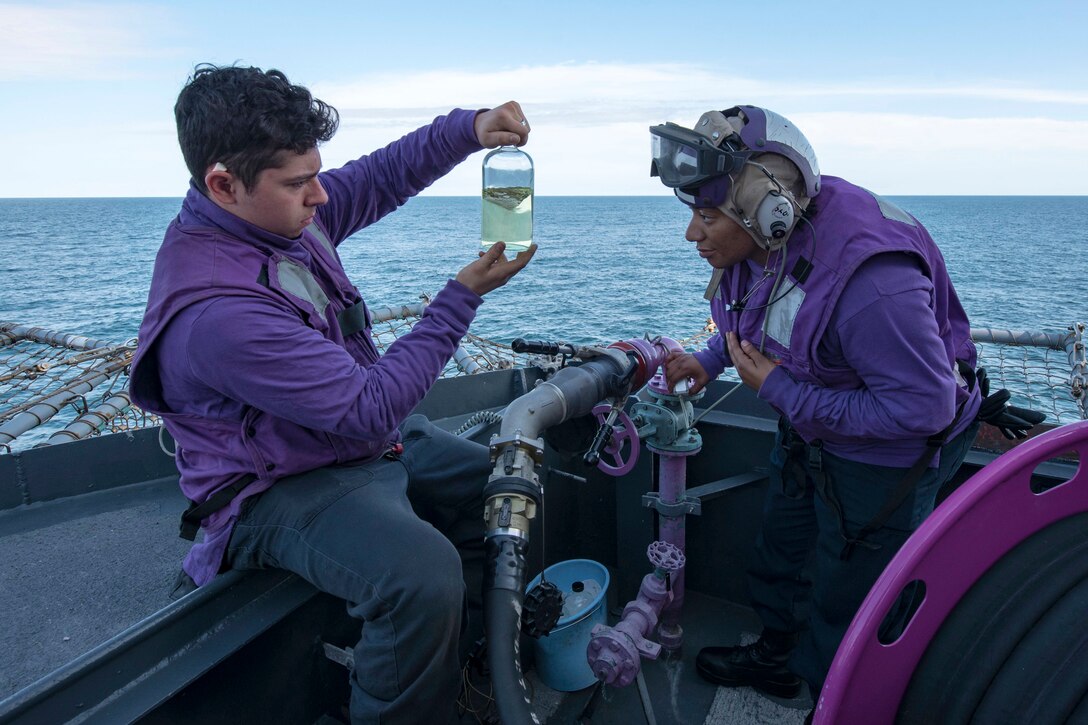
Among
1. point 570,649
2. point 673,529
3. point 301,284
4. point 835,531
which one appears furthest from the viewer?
point 673,529

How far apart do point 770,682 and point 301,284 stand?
267 centimetres

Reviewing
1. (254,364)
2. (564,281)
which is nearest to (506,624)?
(254,364)

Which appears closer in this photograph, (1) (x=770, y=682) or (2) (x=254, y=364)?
(2) (x=254, y=364)

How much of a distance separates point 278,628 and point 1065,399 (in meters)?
20.0

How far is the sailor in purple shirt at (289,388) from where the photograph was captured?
6.64 feet

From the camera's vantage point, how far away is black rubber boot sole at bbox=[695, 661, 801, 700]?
3.27 meters

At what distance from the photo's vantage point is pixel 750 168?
241cm

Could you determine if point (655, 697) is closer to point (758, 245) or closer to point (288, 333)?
point (758, 245)

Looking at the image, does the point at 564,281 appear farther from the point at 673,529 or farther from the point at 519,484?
the point at 519,484

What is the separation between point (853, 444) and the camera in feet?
8.49

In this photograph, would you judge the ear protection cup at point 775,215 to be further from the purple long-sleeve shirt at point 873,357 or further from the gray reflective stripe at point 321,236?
the gray reflective stripe at point 321,236

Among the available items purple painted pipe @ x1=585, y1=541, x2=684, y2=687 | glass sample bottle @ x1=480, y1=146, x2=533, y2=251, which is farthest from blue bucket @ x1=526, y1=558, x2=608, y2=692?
glass sample bottle @ x1=480, y1=146, x2=533, y2=251

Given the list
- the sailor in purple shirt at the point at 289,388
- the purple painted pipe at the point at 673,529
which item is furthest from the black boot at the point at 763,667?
the sailor in purple shirt at the point at 289,388

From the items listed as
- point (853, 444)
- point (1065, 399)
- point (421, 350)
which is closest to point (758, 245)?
point (853, 444)
